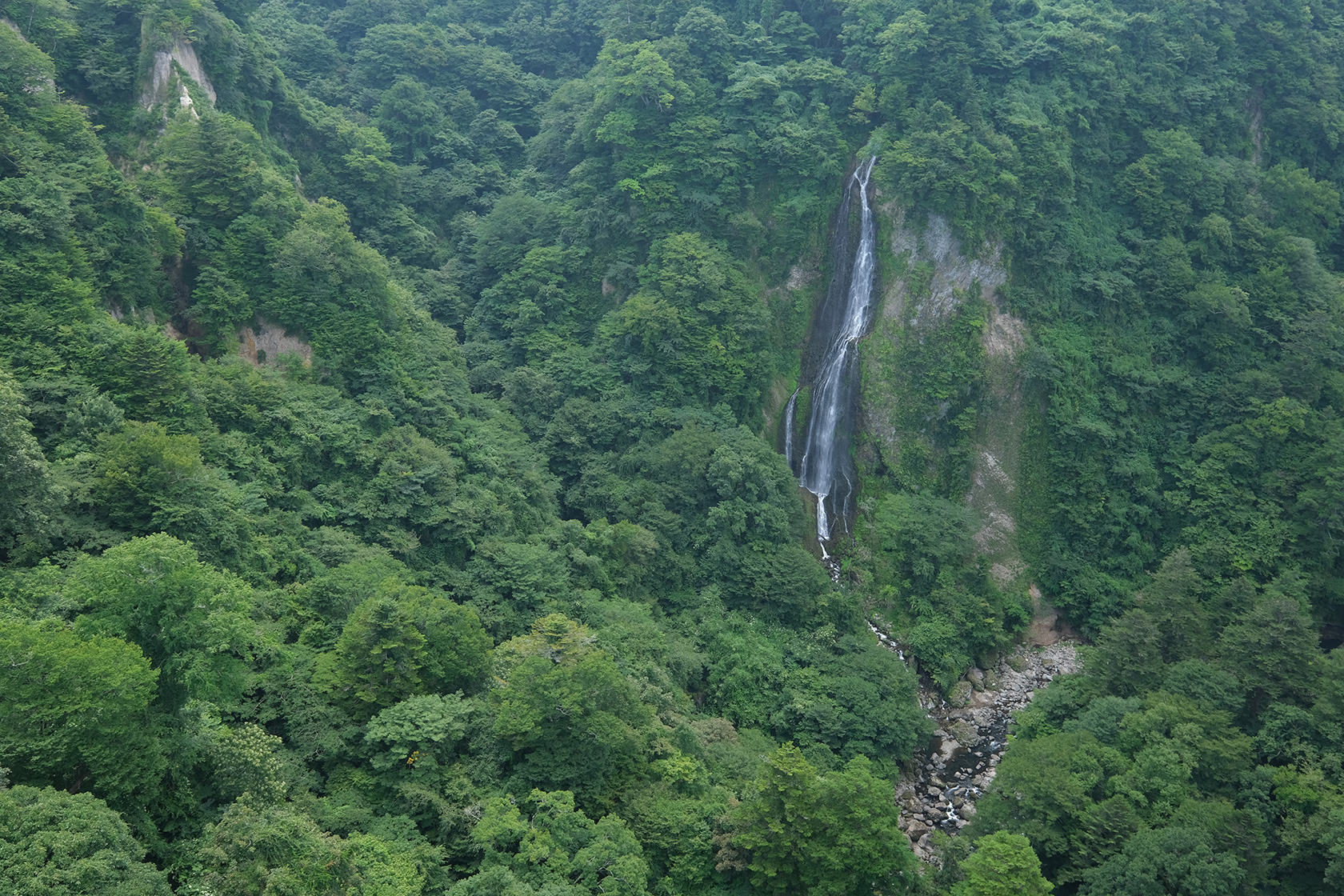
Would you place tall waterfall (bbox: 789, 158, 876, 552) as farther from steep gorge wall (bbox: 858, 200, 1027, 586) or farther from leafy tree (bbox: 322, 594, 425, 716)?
leafy tree (bbox: 322, 594, 425, 716)

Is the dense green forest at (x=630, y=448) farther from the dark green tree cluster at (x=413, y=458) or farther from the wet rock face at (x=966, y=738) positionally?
the wet rock face at (x=966, y=738)

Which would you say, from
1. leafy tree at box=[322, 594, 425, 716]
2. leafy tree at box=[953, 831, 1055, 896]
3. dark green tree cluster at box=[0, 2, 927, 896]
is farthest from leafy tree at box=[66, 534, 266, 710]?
leafy tree at box=[953, 831, 1055, 896]

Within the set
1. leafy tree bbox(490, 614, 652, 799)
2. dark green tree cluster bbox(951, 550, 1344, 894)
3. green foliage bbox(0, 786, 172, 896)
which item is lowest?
dark green tree cluster bbox(951, 550, 1344, 894)

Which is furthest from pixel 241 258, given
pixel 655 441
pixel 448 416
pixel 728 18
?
pixel 728 18

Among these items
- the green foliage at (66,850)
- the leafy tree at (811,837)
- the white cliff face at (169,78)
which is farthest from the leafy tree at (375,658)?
the white cliff face at (169,78)

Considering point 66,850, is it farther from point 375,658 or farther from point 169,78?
point 169,78

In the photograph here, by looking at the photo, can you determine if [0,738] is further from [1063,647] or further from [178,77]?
[1063,647]
